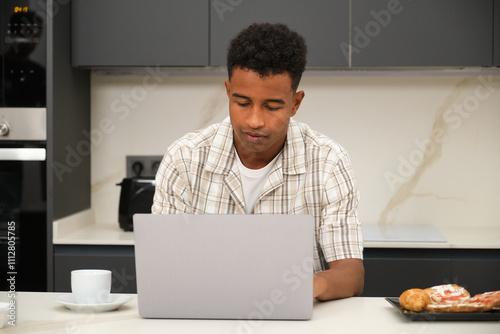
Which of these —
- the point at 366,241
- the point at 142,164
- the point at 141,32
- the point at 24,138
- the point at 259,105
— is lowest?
the point at 366,241

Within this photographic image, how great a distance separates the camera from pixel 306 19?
8.62 ft

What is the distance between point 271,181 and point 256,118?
0.28 metres

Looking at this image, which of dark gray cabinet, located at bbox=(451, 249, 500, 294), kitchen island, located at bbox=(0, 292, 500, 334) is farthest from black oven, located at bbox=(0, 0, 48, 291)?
dark gray cabinet, located at bbox=(451, 249, 500, 294)

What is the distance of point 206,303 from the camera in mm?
1200

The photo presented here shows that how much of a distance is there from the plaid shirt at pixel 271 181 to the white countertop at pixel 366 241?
2.35ft

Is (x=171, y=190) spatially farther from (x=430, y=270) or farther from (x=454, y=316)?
(x=430, y=270)

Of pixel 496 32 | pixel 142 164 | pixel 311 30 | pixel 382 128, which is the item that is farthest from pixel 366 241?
pixel 142 164

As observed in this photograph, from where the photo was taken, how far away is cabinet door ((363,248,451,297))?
7.90ft

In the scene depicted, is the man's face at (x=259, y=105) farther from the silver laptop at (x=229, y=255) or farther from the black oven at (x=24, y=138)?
the black oven at (x=24, y=138)

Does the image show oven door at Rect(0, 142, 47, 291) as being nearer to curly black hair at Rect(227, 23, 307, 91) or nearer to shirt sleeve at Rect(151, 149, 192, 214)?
shirt sleeve at Rect(151, 149, 192, 214)

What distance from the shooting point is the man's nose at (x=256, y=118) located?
1.49 meters

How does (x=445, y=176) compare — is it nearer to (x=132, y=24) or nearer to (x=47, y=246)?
(x=132, y=24)

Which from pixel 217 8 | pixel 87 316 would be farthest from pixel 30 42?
pixel 87 316

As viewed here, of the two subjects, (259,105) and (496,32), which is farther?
(496,32)
